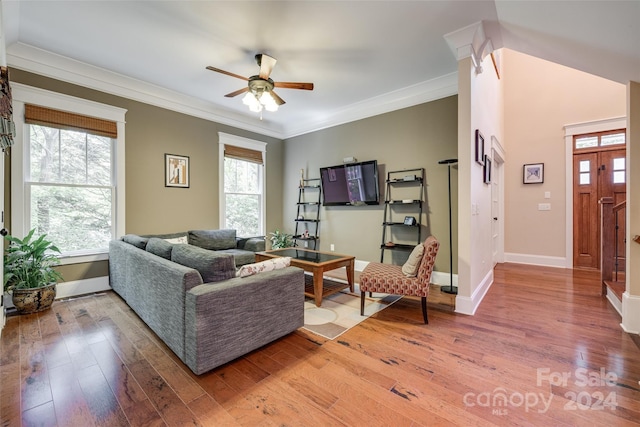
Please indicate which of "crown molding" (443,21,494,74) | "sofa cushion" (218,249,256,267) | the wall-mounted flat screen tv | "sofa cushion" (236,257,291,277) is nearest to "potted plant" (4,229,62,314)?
"sofa cushion" (218,249,256,267)

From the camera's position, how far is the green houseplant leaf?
2.68 meters

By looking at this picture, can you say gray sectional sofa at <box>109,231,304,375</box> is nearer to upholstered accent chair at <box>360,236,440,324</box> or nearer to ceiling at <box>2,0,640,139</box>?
upholstered accent chair at <box>360,236,440,324</box>

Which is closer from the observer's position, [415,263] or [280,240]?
[415,263]

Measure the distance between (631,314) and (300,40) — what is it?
4039 mm

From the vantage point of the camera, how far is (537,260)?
5.07 meters

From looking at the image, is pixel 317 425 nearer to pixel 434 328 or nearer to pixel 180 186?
pixel 434 328

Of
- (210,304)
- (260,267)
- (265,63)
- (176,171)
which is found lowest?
(210,304)

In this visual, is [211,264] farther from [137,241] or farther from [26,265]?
[26,265]

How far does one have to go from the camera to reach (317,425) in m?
1.35

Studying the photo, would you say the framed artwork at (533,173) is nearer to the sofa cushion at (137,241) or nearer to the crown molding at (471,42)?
the crown molding at (471,42)

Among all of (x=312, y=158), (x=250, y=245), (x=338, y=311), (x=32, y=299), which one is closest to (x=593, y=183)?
(x=312, y=158)

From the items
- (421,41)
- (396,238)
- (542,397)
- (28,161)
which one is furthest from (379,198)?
(28,161)

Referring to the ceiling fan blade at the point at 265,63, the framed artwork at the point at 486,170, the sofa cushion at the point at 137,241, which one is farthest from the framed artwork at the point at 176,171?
the framed artwork at the point at 486,170

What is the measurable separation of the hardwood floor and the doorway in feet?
8.69
